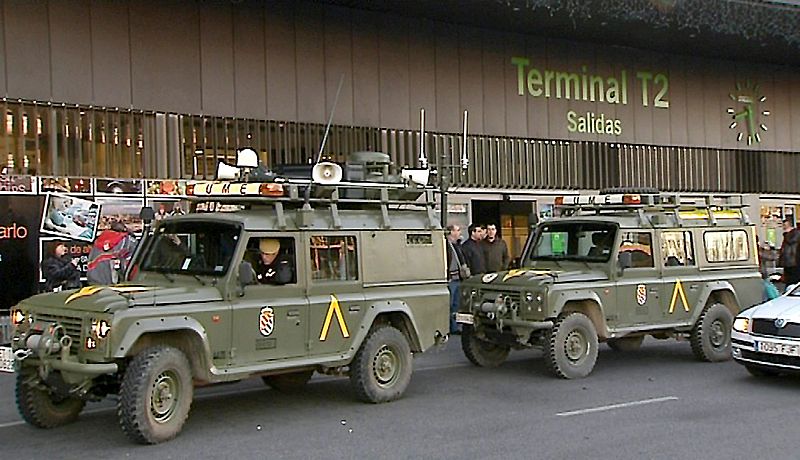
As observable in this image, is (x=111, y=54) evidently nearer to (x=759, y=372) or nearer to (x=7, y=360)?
(x=7, y=360)

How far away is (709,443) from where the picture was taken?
301 inches

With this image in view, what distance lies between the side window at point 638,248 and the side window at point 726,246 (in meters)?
1.10

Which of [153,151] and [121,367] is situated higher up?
[153,151]

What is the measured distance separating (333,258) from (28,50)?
7.36 meters

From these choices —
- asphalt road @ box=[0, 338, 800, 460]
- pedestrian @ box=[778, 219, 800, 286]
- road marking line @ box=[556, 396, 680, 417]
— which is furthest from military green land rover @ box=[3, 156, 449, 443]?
pedestrian @ box=[778, 219, 800, 286]

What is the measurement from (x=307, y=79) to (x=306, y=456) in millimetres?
10384

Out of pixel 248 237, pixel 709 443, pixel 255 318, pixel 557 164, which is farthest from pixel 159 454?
pixel 557 164

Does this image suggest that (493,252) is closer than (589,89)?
Yes

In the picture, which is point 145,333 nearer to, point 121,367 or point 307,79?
point 121,367

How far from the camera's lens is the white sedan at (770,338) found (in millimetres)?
9812

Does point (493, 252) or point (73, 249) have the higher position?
point (73, 249)

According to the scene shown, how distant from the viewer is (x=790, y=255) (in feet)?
55.8

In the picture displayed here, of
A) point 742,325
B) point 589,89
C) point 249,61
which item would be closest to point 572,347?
point 742,325

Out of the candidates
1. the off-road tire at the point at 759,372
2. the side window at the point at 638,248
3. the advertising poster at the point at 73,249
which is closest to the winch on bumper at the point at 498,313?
the side window at the point at 638,248
